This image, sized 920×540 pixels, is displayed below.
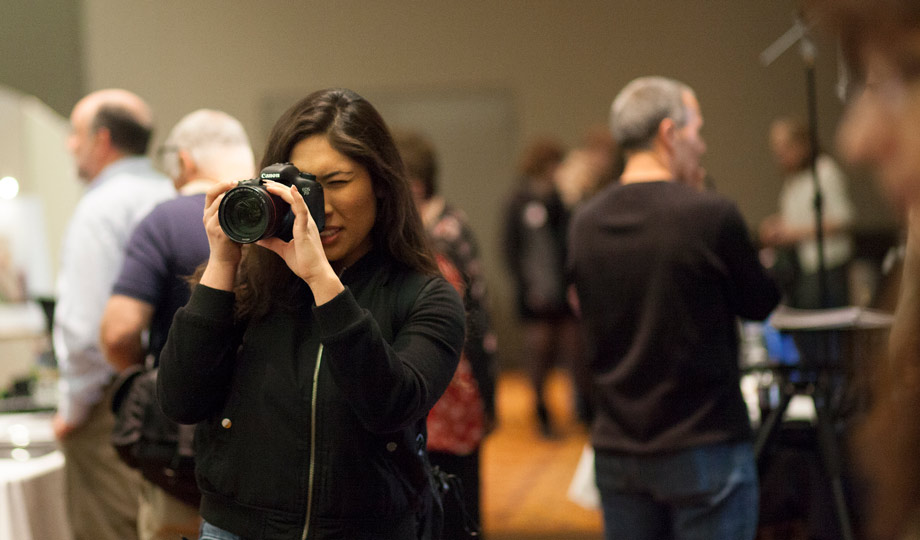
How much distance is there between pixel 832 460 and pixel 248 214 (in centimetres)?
161

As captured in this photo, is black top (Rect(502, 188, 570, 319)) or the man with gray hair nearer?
the man with gray hair

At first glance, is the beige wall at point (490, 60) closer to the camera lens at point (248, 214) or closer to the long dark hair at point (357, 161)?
the long dark hair at point (357, 161)

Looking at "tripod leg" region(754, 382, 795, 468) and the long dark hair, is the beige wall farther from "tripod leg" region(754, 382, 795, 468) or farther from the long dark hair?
the long dark hair

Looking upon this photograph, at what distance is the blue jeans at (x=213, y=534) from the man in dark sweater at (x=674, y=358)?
3.05 ft

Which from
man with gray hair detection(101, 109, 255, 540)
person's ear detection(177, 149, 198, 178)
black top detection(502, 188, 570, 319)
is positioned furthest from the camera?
black top detection(502, 188, 570, 319)

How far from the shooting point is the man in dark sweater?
77.6 inches

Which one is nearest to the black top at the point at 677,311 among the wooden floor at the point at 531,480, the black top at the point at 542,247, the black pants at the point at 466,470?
the black pants at the point at 466,470

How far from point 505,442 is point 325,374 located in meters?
4.32

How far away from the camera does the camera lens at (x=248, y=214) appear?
52.6 inches

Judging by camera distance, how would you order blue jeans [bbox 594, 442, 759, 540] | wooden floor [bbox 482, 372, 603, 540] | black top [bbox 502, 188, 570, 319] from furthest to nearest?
1. black top [bbox 502, 188, 570, 319]
2. wooden floor [bbox 482, 372, 603, 540]
3. blue jeans [bbox 594, 442, 759, 540]

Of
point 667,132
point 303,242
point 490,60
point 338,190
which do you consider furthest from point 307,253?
point 490,60

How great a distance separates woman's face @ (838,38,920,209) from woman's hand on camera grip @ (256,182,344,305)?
0.75 meters

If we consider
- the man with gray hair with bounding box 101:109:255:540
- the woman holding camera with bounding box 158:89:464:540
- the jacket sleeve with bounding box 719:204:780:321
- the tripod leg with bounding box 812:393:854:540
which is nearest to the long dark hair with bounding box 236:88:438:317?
the woman holding camera with bounding box 158:89:464:540

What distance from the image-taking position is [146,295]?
83.2 inches
